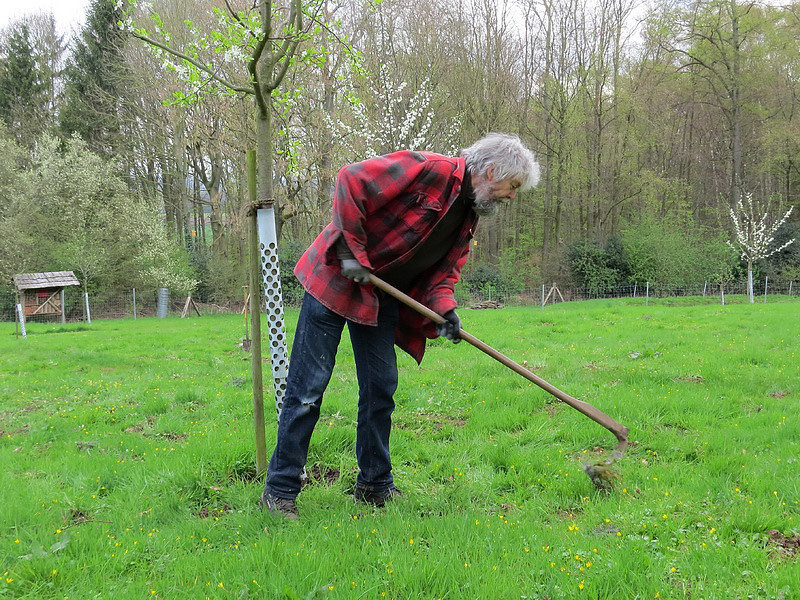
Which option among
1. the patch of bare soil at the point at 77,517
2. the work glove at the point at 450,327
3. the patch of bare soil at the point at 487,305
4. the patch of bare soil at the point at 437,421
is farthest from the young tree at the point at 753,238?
the patch of bare soil at the point at 77,517

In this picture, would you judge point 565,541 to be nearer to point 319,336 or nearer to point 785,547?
point 785,547

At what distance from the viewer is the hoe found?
3.37 meters

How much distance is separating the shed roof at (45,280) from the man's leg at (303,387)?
67.5 feet

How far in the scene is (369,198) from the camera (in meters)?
3.13

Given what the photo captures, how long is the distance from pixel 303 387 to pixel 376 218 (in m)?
1.08

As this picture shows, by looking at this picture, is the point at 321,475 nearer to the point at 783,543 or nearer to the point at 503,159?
the point at 503,159

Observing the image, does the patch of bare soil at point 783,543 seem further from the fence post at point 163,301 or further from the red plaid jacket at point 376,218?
the fence post at point 163,301

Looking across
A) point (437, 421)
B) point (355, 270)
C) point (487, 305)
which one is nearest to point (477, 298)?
point (487, 305)

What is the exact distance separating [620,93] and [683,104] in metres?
4.48

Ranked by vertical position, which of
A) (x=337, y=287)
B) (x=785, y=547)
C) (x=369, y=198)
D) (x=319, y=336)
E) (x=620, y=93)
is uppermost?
(x=620, y=93)

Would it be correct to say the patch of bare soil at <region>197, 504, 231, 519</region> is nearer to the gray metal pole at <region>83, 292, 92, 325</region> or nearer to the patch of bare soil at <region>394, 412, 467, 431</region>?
the patch of bare soil at <region>394, 412, 467, 431</region>

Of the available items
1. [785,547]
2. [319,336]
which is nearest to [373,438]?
[319,336]

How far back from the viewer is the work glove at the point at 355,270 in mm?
3121

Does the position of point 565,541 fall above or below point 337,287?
below
